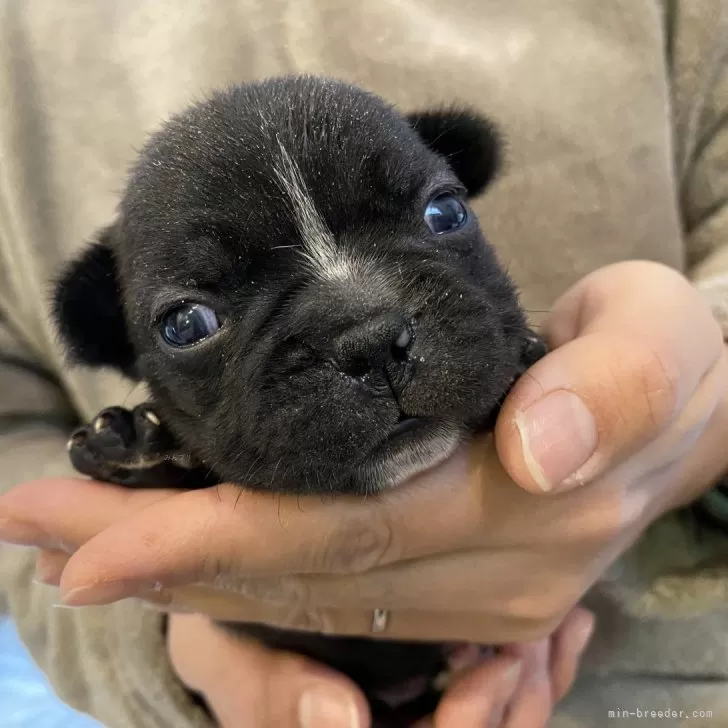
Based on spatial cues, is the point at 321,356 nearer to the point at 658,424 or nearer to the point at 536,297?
the point at 658,424

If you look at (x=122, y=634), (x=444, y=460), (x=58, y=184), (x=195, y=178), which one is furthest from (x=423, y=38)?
(x=122, y=634)

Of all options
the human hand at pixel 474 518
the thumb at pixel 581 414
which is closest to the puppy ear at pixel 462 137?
the human hand at pixel 474 518

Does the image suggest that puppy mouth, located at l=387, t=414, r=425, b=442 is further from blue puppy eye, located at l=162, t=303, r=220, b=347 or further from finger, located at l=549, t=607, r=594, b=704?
finger, located at l=549, t=607, r=594, b=704

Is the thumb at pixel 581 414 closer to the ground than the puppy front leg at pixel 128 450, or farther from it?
farther from it

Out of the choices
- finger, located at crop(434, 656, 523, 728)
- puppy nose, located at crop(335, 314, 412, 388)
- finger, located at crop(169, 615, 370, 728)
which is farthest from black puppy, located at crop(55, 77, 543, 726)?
finger, located at crop(434, 656, 523, 728)

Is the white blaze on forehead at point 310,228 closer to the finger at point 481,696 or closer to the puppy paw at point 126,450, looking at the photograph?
the puppy paw at point 126,450

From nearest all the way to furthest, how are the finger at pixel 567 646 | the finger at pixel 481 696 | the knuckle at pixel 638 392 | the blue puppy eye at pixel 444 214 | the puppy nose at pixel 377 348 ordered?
the puppy nose at pixel 377 348
the knuckle at pixel 638 392
the blue puppy eye at pixel 444 214
the finger at pixel 481 696
the finger at pixel 567 646

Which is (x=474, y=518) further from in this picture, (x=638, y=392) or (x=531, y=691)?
(x=531, y=691)
